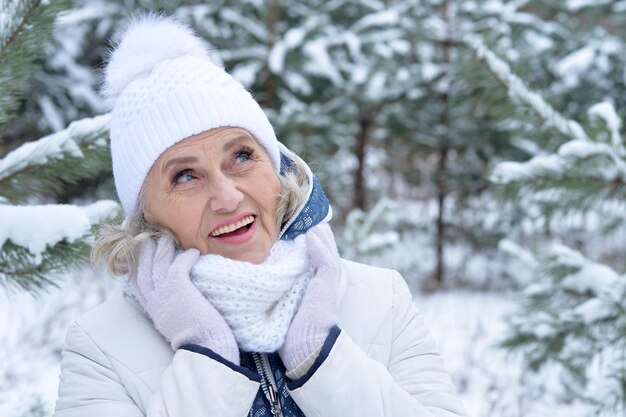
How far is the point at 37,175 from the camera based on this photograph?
187 centimetres

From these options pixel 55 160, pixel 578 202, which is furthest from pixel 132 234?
pixel 578 202

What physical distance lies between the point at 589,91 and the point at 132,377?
7.01 meters

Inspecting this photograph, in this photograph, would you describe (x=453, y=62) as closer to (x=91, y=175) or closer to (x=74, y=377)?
(x=91, y=175)

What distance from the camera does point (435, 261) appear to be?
8.73 meters

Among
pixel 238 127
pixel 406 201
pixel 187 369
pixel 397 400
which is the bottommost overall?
pixel 406 201

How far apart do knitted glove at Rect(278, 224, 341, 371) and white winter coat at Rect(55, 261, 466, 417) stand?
0.17ft

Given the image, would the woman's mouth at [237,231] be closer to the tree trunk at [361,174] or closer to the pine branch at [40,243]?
the pine branch at [40,243]

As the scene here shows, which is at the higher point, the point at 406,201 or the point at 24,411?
the point at 24,411

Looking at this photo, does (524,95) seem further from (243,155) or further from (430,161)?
(430,161)

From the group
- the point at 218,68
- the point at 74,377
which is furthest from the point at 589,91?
the point at 74,377

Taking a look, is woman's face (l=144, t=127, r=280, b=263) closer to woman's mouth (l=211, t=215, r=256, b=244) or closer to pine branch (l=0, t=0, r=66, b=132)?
Answer: woman's mouth (l=211, t=215, r=256, b=244)

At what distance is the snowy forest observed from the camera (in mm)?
1925

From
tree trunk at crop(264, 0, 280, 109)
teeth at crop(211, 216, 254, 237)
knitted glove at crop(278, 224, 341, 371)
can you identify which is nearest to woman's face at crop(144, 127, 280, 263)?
teeth at crop(211, 216, 254, 237)

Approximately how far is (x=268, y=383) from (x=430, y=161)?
31.3 feet
